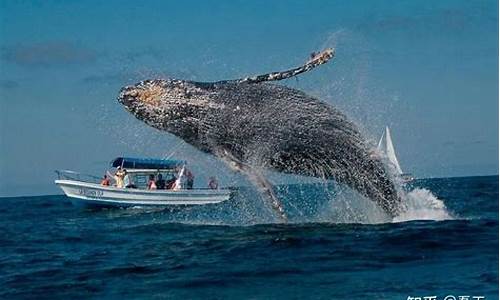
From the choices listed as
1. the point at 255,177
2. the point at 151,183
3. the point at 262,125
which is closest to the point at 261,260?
the point at 262,125

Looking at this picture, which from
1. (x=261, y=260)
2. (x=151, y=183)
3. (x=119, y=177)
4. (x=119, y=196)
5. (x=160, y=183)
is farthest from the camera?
(x=160, y=183)

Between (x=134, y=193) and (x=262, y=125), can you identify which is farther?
(x=134, y=193)

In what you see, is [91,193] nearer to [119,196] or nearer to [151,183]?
[119,196]

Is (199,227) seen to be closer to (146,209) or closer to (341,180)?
(341,180)

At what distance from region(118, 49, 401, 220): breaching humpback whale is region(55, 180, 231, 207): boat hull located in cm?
827

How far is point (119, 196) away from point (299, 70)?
9911 mm

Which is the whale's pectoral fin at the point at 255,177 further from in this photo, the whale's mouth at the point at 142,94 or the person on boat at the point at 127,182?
the person on boat at the point at 127,182

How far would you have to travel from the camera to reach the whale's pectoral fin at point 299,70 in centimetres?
922

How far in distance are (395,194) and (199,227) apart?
3.09m

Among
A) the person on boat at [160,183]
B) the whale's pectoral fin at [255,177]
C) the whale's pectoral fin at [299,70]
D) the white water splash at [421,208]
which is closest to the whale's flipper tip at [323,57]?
the whale's pectoral fin at [299,70]

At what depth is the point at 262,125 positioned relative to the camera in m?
9.89

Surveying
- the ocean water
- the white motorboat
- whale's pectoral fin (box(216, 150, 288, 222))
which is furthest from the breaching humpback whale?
the white motorboat

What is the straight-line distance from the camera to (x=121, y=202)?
18312 mm

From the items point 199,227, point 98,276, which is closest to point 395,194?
point 199,227
